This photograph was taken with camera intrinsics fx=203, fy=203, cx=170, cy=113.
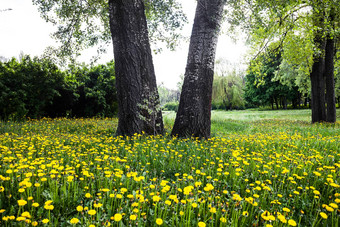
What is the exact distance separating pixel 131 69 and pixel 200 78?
70.3 inches

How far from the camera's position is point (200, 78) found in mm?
5281

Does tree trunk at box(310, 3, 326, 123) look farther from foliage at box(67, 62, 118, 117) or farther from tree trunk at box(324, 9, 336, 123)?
foliage at box(67, 62, 118, 117)

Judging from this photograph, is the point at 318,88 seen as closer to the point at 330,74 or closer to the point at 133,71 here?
the point at 330,74

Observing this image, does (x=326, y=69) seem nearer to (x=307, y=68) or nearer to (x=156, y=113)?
(x=307, y=68)

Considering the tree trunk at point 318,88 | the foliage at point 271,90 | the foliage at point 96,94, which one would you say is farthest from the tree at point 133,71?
the foliage at point 271,90

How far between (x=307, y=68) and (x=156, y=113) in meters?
12.2

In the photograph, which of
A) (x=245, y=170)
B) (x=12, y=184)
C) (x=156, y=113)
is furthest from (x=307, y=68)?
(x=12, y=184)

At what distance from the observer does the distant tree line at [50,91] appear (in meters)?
9.05

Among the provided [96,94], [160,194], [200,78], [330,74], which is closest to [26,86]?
[96,94]

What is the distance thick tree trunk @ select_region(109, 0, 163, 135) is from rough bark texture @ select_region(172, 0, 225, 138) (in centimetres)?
92

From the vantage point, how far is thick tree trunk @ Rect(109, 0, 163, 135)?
5.15 meters

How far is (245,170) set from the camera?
285cm

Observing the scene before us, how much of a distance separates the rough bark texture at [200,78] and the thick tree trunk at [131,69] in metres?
0.92

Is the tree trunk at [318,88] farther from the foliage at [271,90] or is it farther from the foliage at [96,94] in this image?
the foliage at [271,90]
